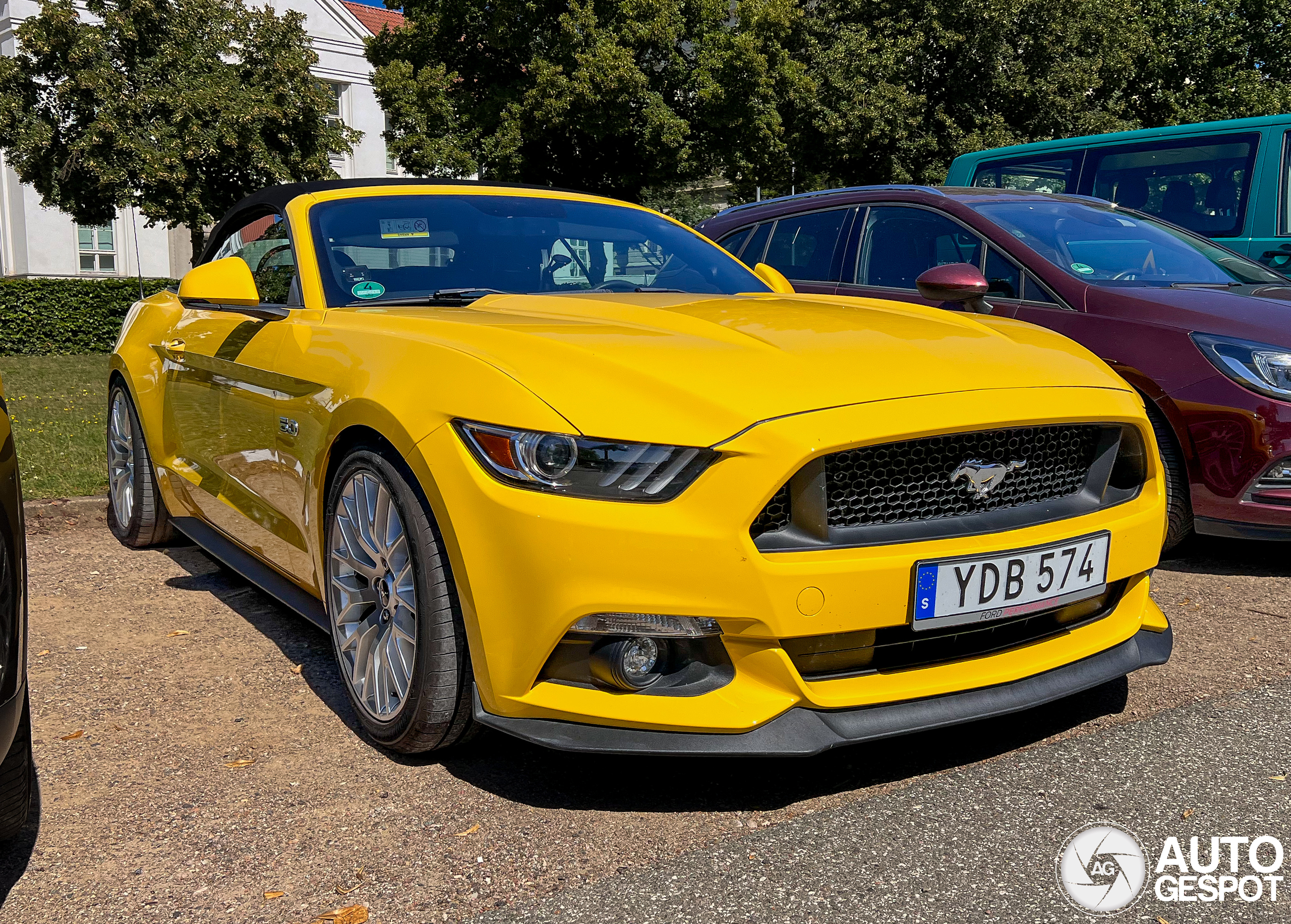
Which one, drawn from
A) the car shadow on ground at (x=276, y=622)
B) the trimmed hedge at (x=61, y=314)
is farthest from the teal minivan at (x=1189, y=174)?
the trimmed hedge at (x=61, y=314)

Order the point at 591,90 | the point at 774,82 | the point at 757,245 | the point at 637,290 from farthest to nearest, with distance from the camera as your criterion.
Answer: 1. the point at 774,82
2. the point at 591,90
3. the point at 757,245
4. the point at 637,290

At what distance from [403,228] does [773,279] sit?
130 centimetres

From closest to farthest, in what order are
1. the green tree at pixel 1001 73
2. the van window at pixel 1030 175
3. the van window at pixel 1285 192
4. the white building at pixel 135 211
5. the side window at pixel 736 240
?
the side window at pixel 736 240 < the van window at pixel 1285 192 < the van window at pixel 1030 175 < the green tree at pixel 1001 73 < the white building at pixel 135 211

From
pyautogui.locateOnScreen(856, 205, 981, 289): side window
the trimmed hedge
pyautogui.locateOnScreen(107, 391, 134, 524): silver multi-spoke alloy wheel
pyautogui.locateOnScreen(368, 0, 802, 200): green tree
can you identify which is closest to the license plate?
pyautogui.locateOnScreen(856, 205, 981, 289): side window

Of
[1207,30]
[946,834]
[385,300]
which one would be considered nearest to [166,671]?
[385,300]

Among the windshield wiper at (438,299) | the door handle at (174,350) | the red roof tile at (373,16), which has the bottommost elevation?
the door handle at (174,350)

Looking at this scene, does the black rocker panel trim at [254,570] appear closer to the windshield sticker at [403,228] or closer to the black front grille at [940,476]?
the windshield sticker at [403,228]

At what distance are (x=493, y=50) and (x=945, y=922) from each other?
84.7ft

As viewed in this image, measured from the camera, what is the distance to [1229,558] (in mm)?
4840

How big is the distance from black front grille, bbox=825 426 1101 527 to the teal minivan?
414 centimetres

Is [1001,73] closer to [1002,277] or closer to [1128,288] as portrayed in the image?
[1002,277]

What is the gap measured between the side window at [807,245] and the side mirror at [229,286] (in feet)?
10.4

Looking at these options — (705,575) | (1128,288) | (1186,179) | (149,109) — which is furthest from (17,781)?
(149,109)

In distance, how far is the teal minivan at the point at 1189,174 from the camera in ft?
22.7
